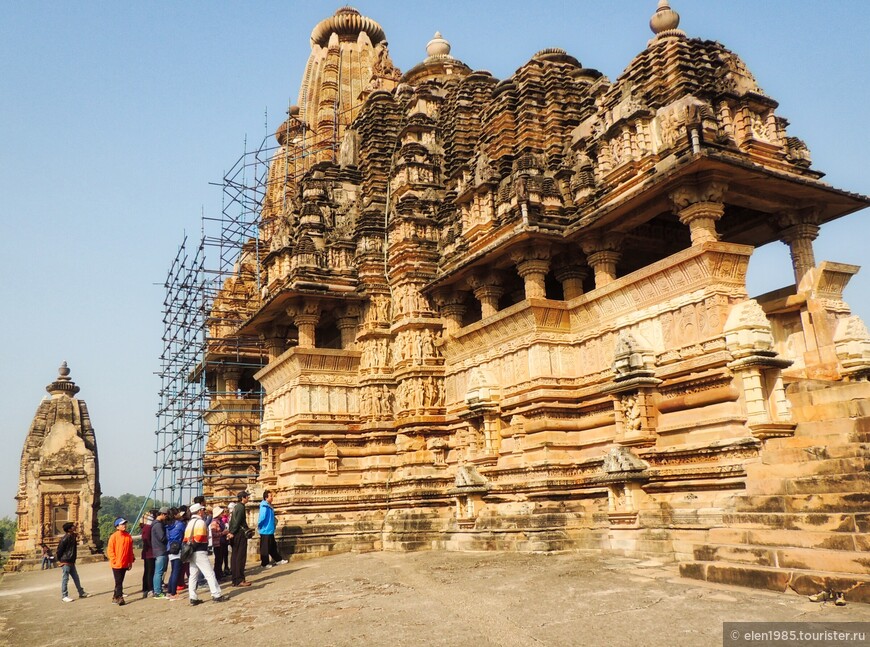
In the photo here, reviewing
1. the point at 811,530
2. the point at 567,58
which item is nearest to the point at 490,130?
the point at 567,58

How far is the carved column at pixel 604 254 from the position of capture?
14930 mm

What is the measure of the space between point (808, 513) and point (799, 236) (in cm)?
Answer: 693

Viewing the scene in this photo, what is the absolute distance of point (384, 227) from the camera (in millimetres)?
20984

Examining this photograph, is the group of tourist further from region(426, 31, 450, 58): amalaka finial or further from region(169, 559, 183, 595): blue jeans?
region(426, 31, 450, 58): amalaka finial

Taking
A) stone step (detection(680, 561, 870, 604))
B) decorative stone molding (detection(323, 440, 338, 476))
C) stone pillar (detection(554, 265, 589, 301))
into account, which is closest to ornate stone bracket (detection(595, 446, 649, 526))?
stone step (detection(680, 561, 870, 604))

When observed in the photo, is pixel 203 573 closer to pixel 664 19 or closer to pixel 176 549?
pixel 176 549

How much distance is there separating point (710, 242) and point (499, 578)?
6432 mm

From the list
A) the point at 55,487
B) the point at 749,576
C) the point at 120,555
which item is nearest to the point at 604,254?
the point at 749,576

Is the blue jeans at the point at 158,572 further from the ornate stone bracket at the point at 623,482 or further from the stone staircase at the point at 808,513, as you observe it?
the stone staircase at the point at 808,513

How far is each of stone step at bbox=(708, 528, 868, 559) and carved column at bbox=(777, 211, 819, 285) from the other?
629 cm

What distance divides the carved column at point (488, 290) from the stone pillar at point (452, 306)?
131 centimetres

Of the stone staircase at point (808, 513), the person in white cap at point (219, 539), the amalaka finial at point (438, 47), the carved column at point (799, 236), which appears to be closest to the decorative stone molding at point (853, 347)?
the carved column at point (799, 236)

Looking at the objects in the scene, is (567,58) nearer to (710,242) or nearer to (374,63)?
(710,242)

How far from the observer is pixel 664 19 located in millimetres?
15484
